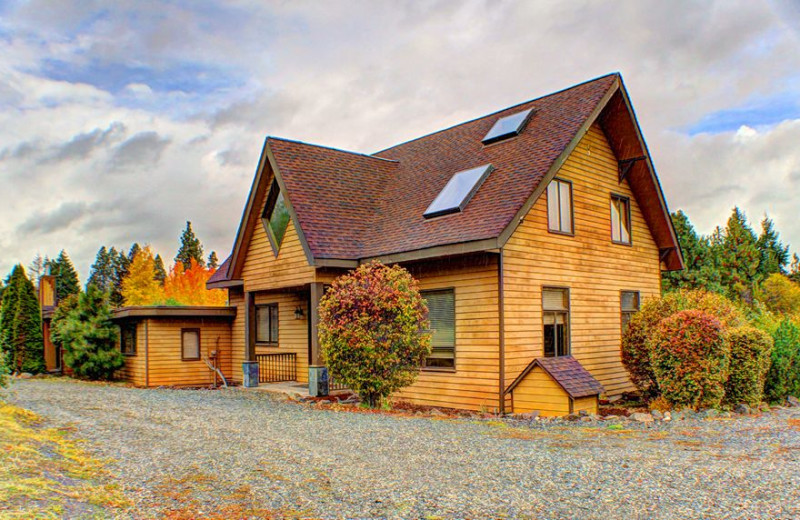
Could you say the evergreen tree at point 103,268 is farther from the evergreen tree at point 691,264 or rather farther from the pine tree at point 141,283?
the evergreen tree at point 691,264

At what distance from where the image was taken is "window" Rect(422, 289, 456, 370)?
547 inches

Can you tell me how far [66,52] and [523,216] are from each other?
33.6ft

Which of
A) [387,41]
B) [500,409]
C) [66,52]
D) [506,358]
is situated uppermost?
[387,41]

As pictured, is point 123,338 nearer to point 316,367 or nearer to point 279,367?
point 279,367

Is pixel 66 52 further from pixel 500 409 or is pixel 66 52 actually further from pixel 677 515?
pixel 677 515

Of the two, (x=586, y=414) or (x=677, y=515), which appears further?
(x=586, y=414)

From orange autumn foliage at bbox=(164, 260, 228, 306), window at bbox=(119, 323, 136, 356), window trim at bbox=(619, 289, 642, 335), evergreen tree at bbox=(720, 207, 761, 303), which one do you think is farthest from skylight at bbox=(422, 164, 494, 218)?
orange autumn foliage at bbox=(164, 260, 228, 306)

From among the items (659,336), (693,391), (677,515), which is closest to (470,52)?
(659,336)

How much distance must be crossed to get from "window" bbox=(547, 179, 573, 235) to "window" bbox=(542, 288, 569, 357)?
4.86 feet

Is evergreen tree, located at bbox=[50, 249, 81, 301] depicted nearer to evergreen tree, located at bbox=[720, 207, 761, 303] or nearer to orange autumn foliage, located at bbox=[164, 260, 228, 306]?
orange autumn foliage, located at bbox=[164, 260, 228, 306]

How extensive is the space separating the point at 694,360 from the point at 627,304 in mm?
5171

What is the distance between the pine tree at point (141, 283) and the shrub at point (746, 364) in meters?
47.3

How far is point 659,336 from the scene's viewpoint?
1246cm

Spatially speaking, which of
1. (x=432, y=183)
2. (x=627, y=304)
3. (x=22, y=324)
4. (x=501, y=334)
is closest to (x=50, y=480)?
(x=501, y=334)
